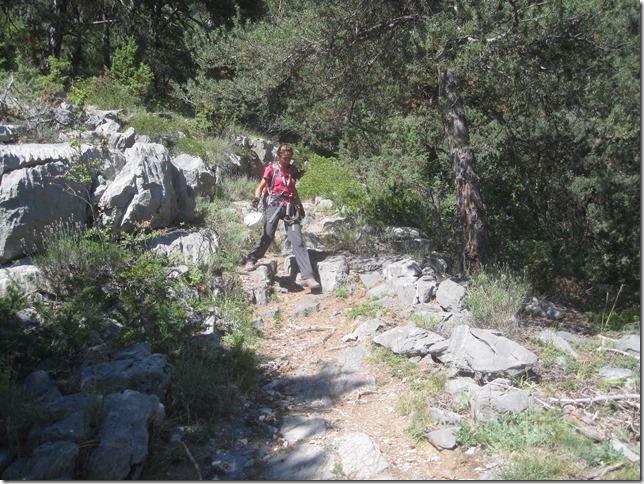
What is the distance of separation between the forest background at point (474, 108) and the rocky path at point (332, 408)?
2.41 metres

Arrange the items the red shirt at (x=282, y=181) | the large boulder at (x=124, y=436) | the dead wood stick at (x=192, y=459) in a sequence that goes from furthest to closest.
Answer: the red shirt at (x=282, y=181)
the dead wood stick at (x=192, y=459)
the large boulder at (x=124, y=436)

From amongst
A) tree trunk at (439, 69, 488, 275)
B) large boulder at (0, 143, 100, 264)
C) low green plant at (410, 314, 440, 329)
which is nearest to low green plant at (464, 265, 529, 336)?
low green plant at (410, 314, 440, 329)

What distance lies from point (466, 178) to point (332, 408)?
12.8 ft

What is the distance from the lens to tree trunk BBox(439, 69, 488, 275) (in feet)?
24.5

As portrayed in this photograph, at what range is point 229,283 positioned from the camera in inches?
283

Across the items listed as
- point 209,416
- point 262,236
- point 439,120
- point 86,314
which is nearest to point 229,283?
point 262,236

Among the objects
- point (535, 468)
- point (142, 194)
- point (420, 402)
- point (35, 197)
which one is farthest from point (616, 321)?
point (35, 197)

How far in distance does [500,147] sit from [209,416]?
627 centimetres

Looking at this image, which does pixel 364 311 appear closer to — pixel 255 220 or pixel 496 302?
pixel 496 302

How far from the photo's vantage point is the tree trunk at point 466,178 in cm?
745

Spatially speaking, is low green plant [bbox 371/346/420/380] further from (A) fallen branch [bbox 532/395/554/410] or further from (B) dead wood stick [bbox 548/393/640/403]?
(B) dead wood stick [bbox 548/393/640/403]

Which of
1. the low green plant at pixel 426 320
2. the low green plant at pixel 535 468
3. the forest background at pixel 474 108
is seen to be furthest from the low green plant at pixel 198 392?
the forest background at pixel 474 108

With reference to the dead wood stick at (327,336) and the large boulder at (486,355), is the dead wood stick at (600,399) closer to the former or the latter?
the large boulder at (486,355)

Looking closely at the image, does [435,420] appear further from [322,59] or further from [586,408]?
[322,59]
